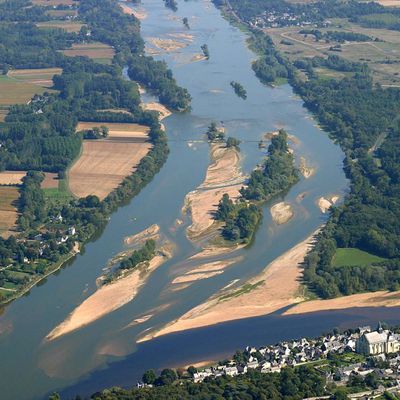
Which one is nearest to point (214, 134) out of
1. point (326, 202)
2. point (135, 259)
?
point (326, 202)

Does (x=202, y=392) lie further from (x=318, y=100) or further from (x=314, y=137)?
(x=318, y=100)

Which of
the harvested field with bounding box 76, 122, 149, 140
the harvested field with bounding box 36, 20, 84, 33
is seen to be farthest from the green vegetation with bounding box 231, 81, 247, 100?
the harvested field with bounding box 36, 20, 84, 33

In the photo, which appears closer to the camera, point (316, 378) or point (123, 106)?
point (316, 378)

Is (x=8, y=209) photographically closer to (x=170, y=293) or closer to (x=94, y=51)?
(x=170, y=293)

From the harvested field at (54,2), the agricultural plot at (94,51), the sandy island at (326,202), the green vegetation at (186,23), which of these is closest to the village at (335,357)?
the sandy island at (326,202)

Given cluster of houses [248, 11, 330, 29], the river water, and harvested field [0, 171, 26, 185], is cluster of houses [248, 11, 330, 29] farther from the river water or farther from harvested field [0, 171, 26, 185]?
harvested field [0, 171, 26, 185]

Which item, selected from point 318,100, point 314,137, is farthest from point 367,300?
point 318,100


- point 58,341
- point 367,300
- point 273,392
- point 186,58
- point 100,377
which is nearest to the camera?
point 273,392
